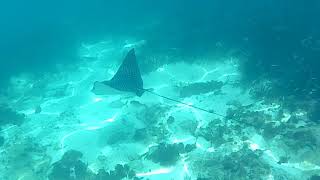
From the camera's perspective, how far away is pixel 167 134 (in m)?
10.4

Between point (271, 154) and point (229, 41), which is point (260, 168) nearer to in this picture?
point (271, 154)

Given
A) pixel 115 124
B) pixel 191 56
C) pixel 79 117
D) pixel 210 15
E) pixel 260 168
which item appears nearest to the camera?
pixel 260 168

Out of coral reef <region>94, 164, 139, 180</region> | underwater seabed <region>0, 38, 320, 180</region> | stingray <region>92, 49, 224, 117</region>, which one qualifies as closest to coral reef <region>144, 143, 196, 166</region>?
underwater seabed <region>0, 38, 320, 180</region>

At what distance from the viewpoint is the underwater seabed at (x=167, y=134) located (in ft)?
27.9

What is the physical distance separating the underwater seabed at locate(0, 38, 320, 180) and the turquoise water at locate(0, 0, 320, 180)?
0.12 feet

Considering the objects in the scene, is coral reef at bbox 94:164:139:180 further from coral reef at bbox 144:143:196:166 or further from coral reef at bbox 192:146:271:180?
coral reef at bbox 192:146:271:180

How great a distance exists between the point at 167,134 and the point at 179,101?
1.32m

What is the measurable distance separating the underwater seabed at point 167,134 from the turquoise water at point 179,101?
1.4 inches

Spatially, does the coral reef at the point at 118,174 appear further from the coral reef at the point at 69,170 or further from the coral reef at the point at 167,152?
the coral reef at the point at 167,152

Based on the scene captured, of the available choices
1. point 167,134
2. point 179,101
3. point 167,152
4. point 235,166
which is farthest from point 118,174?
point 179,101

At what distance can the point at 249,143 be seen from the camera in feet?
30.4

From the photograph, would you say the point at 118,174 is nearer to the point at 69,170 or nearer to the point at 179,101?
the point at 69,170

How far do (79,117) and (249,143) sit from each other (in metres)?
6.60

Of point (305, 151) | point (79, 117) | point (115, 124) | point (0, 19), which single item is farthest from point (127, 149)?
point (0, 19)
